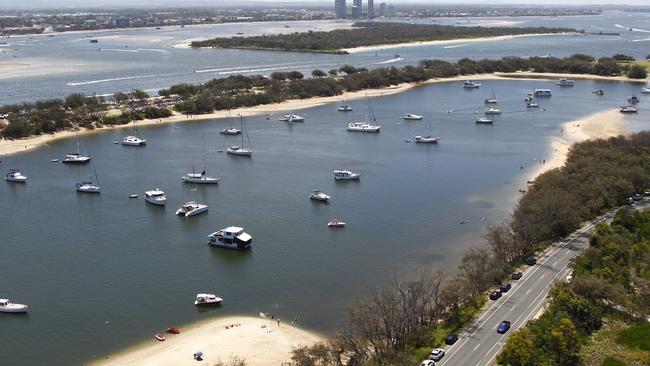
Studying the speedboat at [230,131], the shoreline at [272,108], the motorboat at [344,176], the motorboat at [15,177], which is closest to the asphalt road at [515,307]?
the motorboat at [344,176]

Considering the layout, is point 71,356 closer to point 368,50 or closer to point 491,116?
point 491,116

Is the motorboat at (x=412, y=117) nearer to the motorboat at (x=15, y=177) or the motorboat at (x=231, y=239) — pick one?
the motorboat at (x=15, y=177)

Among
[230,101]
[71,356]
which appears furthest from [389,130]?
[71,356]

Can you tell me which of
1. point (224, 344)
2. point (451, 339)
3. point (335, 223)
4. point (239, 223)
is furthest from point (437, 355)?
point (239, 223)

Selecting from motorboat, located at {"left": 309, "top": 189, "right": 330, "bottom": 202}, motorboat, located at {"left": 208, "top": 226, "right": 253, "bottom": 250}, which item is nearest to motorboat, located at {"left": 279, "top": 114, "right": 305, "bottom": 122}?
motorboat, located at {"left": 309, "top": 189, "right": 330, "bottom": 202}

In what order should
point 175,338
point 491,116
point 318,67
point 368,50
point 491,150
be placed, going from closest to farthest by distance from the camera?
point 175,338, point 491,150, point 491,116, point 318,67, point 368,50

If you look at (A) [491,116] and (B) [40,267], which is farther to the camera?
(A) [491,116]

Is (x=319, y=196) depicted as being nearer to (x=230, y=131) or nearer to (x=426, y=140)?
(x=426, y=140)
